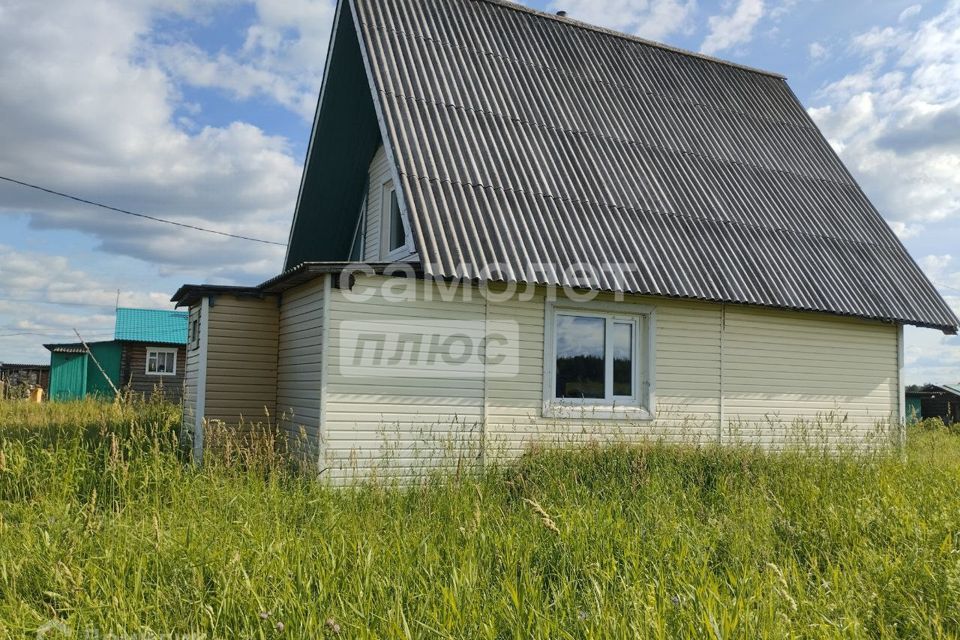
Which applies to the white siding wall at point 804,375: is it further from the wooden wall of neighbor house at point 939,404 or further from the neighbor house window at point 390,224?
the wooden wall of neighbor house at point 939,404

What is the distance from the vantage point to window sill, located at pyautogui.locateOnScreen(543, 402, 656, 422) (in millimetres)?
9078

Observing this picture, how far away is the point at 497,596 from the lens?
3930mm

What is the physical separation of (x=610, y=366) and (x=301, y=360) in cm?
400

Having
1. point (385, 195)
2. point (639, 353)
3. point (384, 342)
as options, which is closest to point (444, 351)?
point (384, 342)

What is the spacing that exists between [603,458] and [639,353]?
2107mm

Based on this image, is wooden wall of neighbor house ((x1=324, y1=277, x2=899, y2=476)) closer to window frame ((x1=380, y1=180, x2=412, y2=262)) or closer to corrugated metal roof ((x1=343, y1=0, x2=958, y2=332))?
corrugated metal roof ((x1=343, y1=0, x2=958, y2=332))

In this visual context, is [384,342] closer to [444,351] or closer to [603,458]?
[444,351]

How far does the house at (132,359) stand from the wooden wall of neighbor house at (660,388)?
20.2 meters

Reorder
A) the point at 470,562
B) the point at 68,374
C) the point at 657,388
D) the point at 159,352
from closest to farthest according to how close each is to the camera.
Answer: the point at 470,562 → the point at 657,388 → the point at 159,352 → the point at 68,374

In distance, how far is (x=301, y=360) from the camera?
29.4 ft
